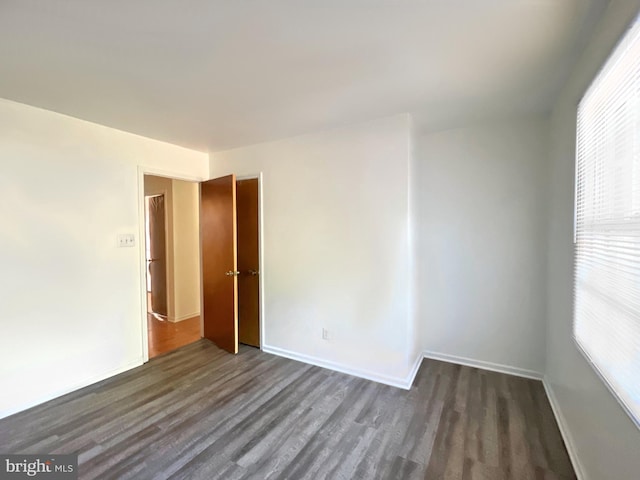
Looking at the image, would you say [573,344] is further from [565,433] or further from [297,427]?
[297,427]

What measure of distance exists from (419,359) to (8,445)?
3.37 m

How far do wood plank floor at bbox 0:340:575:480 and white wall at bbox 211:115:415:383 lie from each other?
1.26 feet

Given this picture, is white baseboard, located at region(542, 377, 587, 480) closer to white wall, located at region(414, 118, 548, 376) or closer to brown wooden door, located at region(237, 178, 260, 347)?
white wall, located at region(414, 118, 548, 376)

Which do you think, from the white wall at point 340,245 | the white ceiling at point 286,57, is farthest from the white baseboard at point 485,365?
the white ceiling at point 286,57

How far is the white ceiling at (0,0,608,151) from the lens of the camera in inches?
52.8

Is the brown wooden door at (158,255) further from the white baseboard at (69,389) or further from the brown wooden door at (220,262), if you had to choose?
the white baseboard at (69,389)

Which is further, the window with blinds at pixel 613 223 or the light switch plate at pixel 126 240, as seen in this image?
the light switch plate at pixel 126 240

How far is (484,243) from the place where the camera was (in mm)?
2920

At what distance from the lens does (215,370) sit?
295cm

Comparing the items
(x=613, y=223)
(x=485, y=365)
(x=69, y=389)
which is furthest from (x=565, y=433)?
(x=69, y=389)

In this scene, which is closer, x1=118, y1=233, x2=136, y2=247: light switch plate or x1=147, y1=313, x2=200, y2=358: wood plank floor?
x1=118, y1=233, x2=136, y2=247: light switch plate

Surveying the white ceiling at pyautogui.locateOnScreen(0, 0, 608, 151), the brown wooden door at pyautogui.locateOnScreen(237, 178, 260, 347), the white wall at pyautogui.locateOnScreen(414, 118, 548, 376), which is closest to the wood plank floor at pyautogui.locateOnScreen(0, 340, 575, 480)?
the white wall at pyautogui.locateOnScreen(414, 118, 548, 376)

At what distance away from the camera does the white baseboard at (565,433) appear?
1646 mm

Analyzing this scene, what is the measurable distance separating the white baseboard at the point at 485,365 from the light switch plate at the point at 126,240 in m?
3.40
